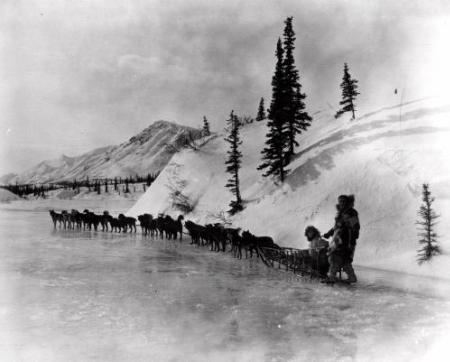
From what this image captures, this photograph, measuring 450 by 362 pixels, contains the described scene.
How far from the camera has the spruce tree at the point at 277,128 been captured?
2905 centimetres

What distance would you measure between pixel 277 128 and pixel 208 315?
23.8 m

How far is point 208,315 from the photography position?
28.4 feet

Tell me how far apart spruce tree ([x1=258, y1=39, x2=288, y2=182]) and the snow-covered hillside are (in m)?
1.06

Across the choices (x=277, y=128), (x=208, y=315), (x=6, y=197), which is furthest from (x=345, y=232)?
(x=6, y=197)

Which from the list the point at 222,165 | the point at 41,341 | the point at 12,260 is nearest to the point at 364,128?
the point at 222,165

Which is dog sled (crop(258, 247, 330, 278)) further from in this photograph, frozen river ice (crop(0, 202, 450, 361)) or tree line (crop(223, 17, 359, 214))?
tree line (crop(223, 17, 359, 214))

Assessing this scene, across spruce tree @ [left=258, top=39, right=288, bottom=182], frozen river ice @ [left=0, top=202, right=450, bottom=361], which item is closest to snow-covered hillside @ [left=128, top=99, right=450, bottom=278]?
spruce tree @ [left=258, top=39, right=288, bottom=182]

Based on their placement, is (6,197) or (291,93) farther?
(6,197)

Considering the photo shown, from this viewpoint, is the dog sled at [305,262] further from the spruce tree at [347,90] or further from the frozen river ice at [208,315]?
the spruce tree at [347,90]

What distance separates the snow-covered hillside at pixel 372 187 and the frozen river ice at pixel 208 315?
9.36ft

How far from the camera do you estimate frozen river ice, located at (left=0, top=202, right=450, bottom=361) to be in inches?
A: 258

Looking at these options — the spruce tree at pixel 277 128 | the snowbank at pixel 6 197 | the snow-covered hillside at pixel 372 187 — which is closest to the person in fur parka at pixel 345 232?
the snow-covered hillside at pixel 372 187

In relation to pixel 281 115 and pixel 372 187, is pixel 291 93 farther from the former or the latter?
pixel 372 187

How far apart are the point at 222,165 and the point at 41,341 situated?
32.7 m
